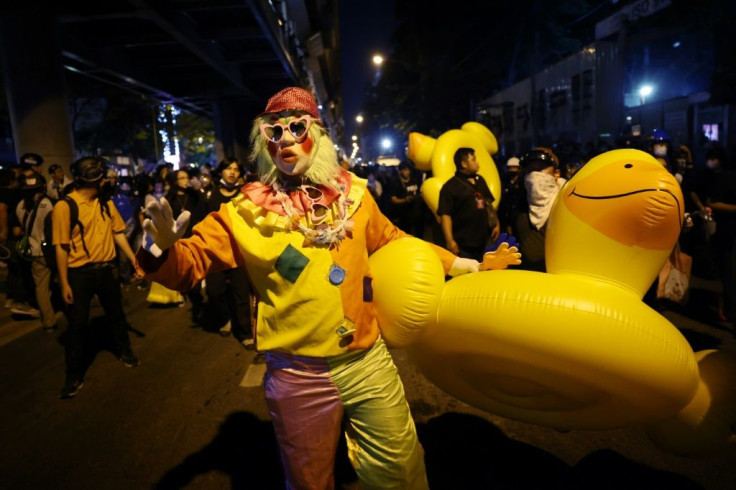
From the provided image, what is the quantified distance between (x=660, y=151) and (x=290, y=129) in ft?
17.6

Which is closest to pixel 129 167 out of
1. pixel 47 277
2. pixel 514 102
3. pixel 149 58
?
pixel 149 58

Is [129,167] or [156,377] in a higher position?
[129,167]

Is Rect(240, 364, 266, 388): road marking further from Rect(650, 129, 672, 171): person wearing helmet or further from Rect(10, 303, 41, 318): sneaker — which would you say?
Rect(650, 129, 672, 171): person wearing helmet

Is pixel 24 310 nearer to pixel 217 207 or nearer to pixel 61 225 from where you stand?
pixel 61 225

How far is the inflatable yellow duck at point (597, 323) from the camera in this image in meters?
1.94

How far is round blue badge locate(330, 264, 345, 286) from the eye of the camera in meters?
2.01

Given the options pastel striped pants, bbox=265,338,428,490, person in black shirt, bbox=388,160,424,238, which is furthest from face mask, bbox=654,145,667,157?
pastel striped pants, bbox=265,338,428,490

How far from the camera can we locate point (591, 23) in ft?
105

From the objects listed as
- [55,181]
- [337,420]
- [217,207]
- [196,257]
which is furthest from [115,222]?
[55,181]

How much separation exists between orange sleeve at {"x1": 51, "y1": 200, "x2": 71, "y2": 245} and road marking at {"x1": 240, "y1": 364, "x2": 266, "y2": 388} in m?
1.90

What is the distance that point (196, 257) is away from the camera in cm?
204

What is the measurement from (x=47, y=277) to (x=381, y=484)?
582cm

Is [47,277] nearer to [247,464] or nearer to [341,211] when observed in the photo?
[247,464]

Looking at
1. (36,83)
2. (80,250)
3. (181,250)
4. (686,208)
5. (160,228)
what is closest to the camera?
(160,228)
